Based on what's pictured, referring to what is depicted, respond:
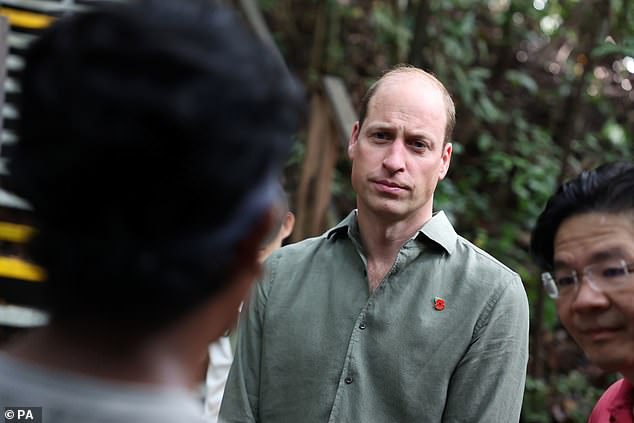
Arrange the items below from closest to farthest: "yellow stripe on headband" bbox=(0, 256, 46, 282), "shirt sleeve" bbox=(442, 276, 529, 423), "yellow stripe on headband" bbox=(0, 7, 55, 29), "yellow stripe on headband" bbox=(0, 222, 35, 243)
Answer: "shirt sleeve" bbox=(442, 276, 529, 423) < "yellow stripe on headband" bbox=(0, 256, 46, 282) < "yellow stripe on headband" bbox=(0, 222, 35, 243) < "yellow stripe on headband" bbox=(0, 7, 55, 29)

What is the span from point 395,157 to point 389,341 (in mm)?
676

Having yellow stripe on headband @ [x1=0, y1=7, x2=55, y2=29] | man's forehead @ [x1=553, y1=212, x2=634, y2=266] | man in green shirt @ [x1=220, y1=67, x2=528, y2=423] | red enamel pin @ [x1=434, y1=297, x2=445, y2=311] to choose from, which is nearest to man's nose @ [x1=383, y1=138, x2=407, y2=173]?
man in green shirt @ [x1=220, y1=67, x2=528, y2=423]

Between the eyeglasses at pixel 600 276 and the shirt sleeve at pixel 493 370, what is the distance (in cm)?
48

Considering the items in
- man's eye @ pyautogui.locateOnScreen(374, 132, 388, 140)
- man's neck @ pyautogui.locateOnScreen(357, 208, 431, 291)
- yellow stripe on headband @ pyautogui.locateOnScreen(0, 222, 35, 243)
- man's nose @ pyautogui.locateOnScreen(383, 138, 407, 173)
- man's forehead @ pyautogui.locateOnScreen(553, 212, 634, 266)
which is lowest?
man's forehead @ pyautogui.locateOnScreen(553, 212, 634, 266)

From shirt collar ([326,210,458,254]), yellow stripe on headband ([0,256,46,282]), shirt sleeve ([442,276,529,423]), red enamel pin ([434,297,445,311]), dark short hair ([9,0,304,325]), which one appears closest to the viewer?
dark short hair ([9,0,304,325])

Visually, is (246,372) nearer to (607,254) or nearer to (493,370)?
(493,370)

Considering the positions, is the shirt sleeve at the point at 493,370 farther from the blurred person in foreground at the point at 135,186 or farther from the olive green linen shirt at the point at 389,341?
the blurred person in foreground at the point at 135,186

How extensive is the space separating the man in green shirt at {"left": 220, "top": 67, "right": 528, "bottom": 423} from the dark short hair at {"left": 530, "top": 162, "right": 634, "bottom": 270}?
0.48m

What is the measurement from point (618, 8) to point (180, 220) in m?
5.09

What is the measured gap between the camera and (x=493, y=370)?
2.53 m

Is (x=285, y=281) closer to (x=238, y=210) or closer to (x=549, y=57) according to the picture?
(x=238, y=210)

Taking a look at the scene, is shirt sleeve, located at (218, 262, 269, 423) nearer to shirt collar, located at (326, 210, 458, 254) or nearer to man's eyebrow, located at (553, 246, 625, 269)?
shirt collar, located at (326, 210, 458, 254)

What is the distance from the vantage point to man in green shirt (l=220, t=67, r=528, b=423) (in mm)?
2564

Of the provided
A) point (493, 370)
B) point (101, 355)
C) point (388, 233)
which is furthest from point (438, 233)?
point (101, 355)
